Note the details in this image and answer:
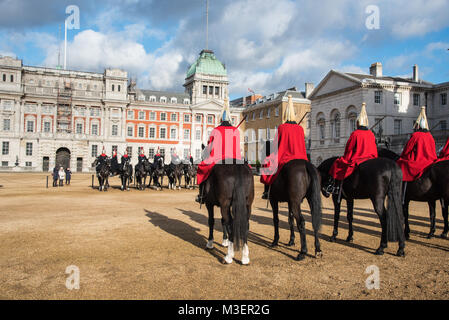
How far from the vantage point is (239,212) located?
6387 mm

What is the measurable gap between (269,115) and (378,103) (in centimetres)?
2412

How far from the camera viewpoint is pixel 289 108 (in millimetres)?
8117

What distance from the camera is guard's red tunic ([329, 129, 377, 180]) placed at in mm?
8005

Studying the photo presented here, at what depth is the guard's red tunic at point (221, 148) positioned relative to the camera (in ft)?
23.3

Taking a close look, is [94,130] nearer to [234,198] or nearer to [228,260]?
[234,198]

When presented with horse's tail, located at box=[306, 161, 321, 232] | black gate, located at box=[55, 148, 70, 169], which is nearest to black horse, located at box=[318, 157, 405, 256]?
horse's tail, located at box=[306, 161, 321, 232]

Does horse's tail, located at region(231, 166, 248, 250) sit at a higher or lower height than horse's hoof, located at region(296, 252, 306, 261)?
higher

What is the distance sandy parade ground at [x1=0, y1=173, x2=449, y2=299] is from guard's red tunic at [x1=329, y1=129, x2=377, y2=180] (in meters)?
1.68

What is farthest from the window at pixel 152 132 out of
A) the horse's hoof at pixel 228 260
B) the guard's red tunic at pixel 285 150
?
the horse's hoof at pixel 228 260

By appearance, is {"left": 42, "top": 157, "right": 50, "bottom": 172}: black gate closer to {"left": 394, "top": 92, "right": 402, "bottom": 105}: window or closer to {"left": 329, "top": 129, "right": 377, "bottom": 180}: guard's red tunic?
{"left": 394, "top": 92, "right": 402, "bottom": 105}: window

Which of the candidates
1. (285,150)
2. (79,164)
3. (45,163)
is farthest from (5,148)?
(285,150)

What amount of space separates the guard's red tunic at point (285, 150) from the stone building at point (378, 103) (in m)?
34.8

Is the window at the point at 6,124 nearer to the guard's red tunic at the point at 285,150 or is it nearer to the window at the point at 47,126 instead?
the window at the point at 47,126

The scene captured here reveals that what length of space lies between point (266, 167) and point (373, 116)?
37326 mm
